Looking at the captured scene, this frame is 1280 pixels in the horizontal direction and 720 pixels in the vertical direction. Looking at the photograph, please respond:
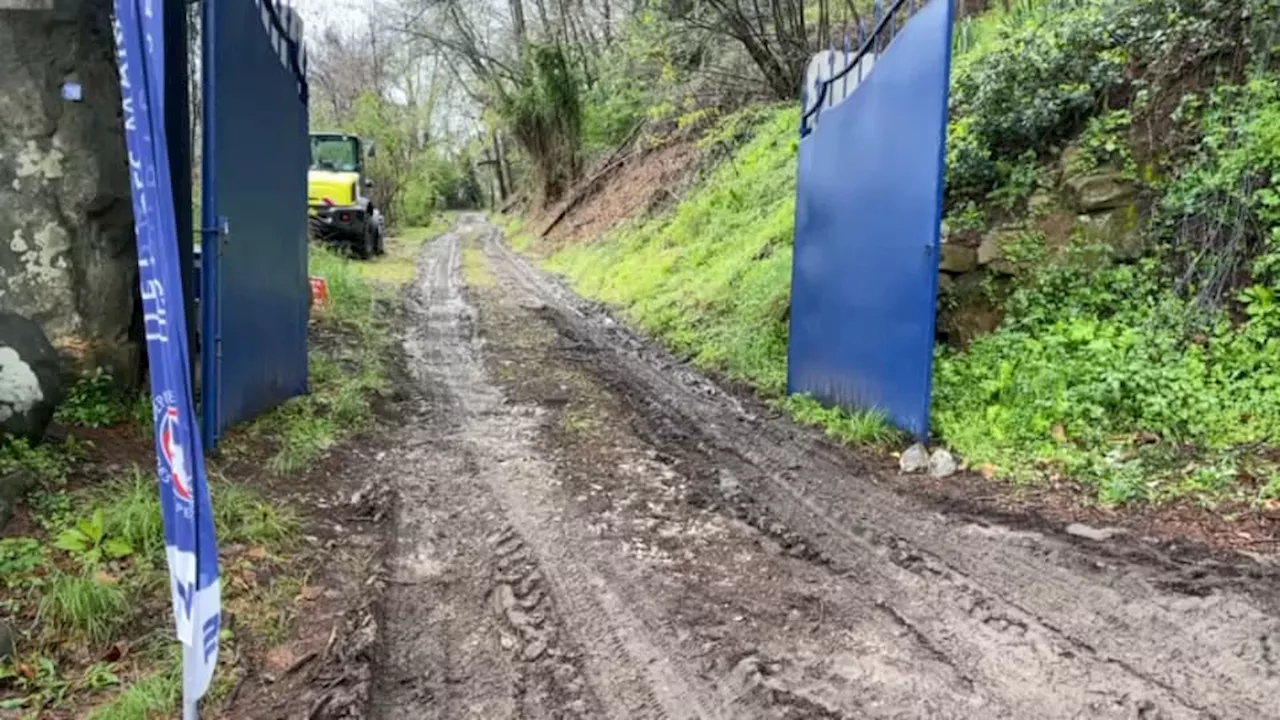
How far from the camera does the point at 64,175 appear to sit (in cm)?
414

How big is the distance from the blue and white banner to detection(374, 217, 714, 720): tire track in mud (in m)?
0.81

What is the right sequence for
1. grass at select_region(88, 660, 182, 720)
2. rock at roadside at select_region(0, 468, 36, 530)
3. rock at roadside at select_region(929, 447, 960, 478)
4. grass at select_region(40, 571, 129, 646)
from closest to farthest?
grass at select_region(88, 660, 182, 720), grass at select_region(40, 571, 129, 646), rock at roadside at select_region(0, 468, 36, 530), rock at roadside at select_region(929, 447, 960, 478)

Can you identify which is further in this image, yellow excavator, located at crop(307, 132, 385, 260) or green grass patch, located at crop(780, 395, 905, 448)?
yellow excavator, located at crop(307, 132, 385, 260)

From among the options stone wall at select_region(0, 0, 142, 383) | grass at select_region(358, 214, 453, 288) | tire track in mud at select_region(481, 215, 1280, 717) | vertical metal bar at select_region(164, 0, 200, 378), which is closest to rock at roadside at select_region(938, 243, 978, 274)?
tire track in mud at select_region(481, 215, 1280, 717)

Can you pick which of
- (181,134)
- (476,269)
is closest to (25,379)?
(181,134)

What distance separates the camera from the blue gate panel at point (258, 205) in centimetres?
462

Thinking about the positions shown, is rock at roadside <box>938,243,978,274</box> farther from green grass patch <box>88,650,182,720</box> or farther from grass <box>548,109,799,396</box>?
green grass patch <box>88,650,182,720</box>

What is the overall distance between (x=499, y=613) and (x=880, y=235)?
11.5ft

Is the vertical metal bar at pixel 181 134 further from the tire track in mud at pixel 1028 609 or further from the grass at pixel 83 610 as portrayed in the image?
the tire track in mud at pixel 1028 609

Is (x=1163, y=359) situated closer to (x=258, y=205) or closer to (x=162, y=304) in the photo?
(x=162, y=304)

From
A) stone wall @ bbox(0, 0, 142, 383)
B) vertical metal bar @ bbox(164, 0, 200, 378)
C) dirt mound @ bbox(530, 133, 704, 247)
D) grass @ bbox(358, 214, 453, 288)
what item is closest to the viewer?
stone wall @ bbox(0, 0, 142, 383)

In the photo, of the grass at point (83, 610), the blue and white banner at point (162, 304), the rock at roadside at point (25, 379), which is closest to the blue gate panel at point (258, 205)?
the rock at roadside at point (25, 379)

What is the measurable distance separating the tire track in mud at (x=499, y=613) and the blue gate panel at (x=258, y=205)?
1.07m

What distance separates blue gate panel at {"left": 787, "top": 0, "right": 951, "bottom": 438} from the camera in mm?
4934
